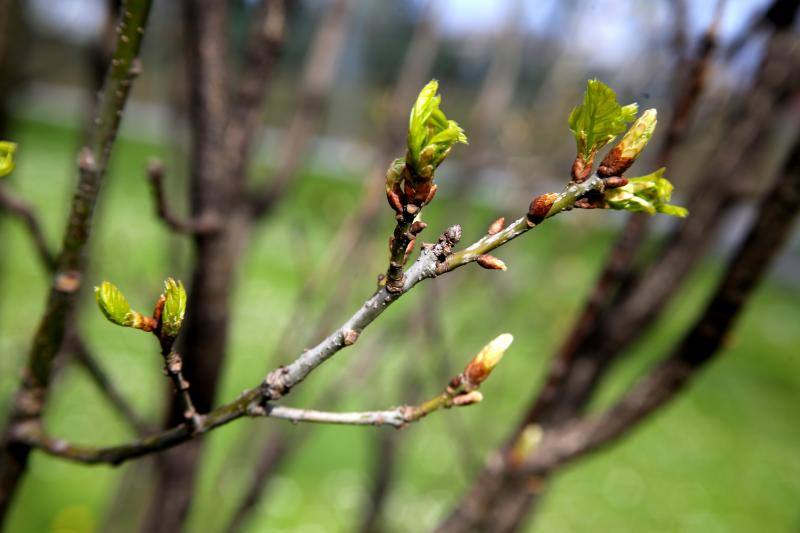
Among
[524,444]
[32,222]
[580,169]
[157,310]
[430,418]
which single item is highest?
[580,169]

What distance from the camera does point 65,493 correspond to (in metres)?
2.85

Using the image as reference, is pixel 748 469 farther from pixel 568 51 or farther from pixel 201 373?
pixel 201 373

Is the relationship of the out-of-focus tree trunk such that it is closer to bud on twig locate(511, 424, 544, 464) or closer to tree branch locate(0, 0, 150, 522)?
bud on twig locate(511, 424, 544, 464)

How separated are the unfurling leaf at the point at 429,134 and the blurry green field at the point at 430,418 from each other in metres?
0.91

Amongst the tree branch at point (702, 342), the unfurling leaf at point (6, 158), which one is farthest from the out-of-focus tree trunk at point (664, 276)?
the unfurling leaf at point (6, 158)

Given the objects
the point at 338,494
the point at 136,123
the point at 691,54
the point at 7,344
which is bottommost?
the point at 136,123

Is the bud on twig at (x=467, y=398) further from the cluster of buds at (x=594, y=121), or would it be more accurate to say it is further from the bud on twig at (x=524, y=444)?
the bud on twig at (x=524, y=444)

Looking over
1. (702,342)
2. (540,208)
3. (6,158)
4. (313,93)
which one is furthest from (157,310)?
(313,93)

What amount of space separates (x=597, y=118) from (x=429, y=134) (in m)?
0.09

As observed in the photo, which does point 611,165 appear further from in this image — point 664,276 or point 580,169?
point 664,276

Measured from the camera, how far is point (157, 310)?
412 millimetres

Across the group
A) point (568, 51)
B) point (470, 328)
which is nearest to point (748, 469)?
point (470, 328)

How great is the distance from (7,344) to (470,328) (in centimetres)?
291

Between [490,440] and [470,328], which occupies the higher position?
[470,328]
